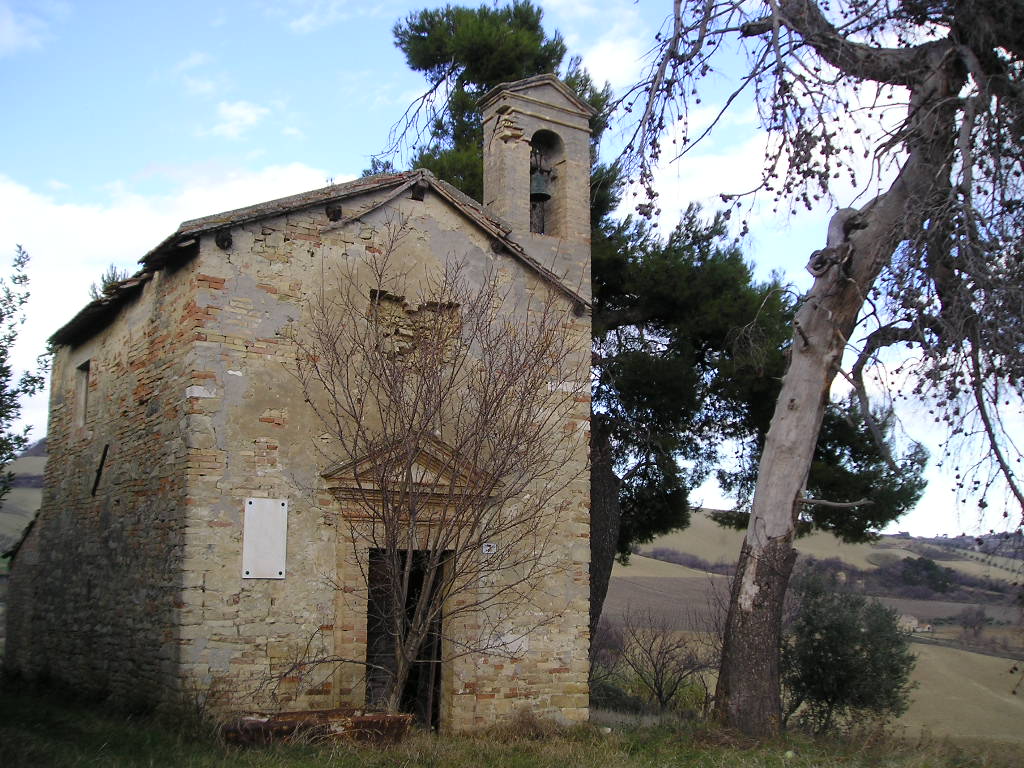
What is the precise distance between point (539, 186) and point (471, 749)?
5993 mm

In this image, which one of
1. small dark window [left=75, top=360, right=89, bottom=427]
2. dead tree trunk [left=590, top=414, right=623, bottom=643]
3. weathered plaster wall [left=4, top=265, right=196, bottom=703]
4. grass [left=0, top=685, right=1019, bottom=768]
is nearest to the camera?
grass [left=0, top=685, right=1019, bottom=768]

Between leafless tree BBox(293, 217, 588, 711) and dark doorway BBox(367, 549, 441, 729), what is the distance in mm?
48

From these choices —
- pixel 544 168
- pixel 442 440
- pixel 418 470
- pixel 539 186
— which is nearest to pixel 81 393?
pixel 418 470

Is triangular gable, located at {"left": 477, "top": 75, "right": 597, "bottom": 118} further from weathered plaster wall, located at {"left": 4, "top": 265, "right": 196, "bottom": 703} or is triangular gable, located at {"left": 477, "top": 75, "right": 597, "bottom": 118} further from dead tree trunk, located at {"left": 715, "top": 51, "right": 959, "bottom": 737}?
weathered plaster wall, located at {"left": 4, "top": 265, "right": 196, "bottom": 703}

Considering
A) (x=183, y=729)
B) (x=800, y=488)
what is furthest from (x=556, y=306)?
(x=183, y=729)

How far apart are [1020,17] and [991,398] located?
11.9 ft

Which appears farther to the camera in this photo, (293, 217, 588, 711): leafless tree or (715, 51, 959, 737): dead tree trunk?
(715, 51, 959, 737): dead tree trunk

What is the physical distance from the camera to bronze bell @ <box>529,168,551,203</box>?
1048 centimetres

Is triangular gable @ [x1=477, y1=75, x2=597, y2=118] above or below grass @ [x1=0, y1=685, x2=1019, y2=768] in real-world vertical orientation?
above

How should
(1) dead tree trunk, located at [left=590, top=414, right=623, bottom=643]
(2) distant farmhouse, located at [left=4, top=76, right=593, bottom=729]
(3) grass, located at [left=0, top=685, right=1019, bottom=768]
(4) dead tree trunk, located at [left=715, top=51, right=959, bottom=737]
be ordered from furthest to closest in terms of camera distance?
(1) dead tree trunk, located at [left=590, top=414, right=623, bottom=643] < (4) dead tree trunk, located at [left=715, top=51, right=959, bottom=737] < (2) distant farmhouse, located at [left=4, top=76, right=593, bottom=729] < (3) grass, located at [left=0, top=685, right=1019, bottom=768]

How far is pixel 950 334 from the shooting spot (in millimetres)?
8039

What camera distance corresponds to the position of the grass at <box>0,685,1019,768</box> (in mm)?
6305

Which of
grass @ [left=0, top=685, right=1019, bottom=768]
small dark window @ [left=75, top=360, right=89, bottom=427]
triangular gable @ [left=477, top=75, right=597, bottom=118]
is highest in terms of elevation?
triangular gable @ [left=477, top=75, right=597, bottom=118]

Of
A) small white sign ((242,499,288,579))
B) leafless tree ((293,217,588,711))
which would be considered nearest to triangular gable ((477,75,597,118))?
leafless tree ((293,217,588,711))
